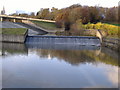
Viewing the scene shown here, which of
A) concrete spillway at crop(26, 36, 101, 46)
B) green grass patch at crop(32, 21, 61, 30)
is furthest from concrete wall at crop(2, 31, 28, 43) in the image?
green grass patch at crop(32, 21, 61, 30)

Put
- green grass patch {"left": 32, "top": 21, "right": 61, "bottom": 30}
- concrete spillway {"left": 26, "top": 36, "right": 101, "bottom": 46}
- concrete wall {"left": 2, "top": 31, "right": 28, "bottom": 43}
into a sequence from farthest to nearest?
green grass patch {"left": 32, "top": 21, "right": 61, "bottom": 30}
concrete spillway {"left": 26, "top": 36, "right": 101, "bottom": 46}
concrete wall {"left": 2, "top": 31, "right": 28, "bottom": 43}

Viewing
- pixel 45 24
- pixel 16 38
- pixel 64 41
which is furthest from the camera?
pixel 45 24

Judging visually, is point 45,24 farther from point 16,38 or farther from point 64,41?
point 16,38

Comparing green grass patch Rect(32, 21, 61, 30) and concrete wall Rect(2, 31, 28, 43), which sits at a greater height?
green grass patch Rect(32, 21, 61, 30)

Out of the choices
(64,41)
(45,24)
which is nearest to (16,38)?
(64,41)

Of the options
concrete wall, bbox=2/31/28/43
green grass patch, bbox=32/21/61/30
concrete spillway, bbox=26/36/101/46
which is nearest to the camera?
concrete wall, bbox=2/31/28/43

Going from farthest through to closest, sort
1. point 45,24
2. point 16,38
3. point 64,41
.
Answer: point 45,24 < point 64,41 < point 16,38

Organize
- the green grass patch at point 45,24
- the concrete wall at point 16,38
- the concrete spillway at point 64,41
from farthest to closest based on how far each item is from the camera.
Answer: the green grass patch at point 45,24 → the concrete spillway at point 64,41 → the concrete wall at point 16,38

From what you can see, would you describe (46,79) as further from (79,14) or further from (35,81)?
(79,14)

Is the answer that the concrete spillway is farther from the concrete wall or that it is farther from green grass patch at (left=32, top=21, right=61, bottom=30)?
green grass patch at (left=32, top=21, right=61, bottom=30)

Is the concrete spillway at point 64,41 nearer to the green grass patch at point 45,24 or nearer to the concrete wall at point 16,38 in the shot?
the concrete wall at point 16,38

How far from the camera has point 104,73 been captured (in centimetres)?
991

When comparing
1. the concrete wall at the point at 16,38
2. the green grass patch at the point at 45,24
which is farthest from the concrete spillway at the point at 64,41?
the green grass patch at the point at 45,24

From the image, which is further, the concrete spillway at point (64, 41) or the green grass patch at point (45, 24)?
the green grass patch at point (45, 24)
